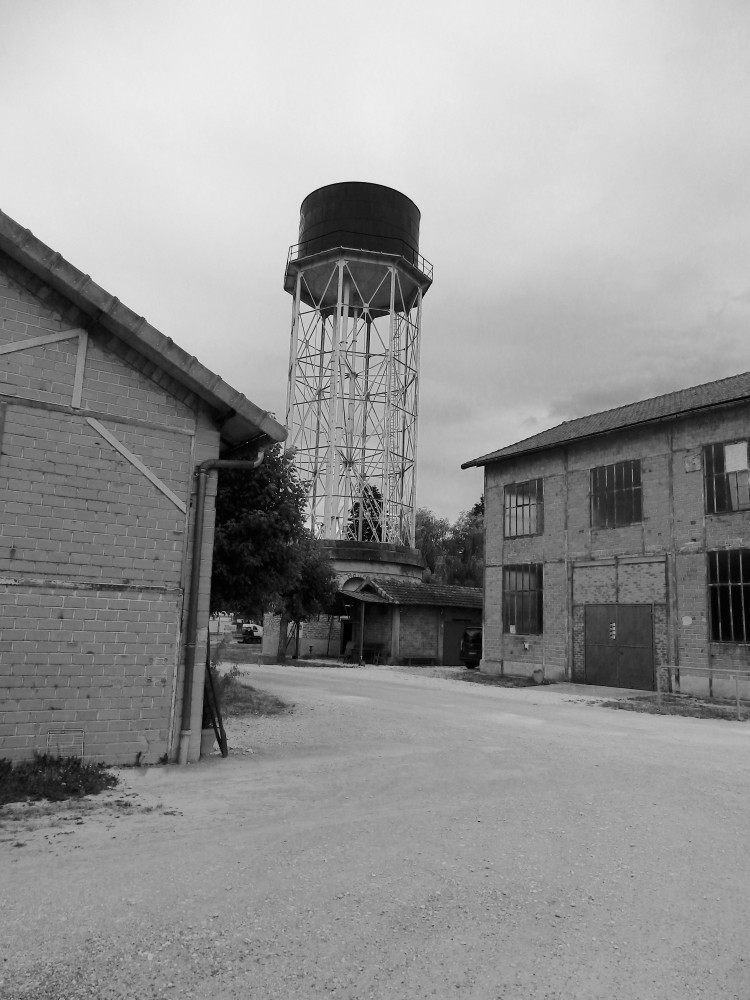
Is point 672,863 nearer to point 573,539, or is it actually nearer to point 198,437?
point 198,437

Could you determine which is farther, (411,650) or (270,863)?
(411,650)

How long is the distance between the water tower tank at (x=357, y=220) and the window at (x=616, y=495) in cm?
1955

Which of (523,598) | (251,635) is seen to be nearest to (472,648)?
(523,598)

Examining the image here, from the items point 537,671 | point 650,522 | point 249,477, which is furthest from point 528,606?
point 249,477

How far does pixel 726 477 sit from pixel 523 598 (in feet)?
28.1

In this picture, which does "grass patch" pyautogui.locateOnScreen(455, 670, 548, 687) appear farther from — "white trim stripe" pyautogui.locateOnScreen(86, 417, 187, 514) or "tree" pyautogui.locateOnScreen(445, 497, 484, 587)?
"tree" pyautogui.locateOnScreen(445, 497, 484, 587)

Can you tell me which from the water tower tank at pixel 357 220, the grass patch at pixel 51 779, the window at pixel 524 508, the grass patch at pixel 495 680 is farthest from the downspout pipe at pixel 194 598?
the water tower tank at pixel 357 220

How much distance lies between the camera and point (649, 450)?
23.2 meters

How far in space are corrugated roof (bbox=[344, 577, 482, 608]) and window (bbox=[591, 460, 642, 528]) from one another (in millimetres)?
11179

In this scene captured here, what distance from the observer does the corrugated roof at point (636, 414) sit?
2189 cm

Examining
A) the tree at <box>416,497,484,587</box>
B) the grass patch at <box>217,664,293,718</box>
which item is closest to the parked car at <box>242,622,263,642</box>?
the tree at <box>416,497,484,587</box>

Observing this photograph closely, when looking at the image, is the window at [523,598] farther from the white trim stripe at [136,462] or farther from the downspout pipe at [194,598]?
the white trim stripe at [136,462]

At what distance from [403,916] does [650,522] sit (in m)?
20.2

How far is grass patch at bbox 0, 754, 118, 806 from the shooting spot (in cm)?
673
